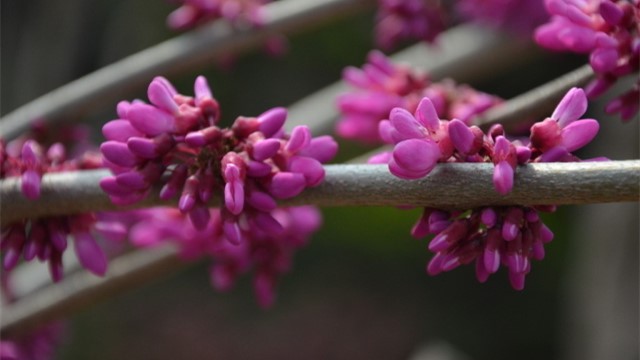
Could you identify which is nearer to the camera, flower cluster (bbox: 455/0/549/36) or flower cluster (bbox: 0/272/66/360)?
flower cluster (bbox: 0/272/66/360)

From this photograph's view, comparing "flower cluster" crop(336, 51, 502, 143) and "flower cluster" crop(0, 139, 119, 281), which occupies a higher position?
"flower cluster" crop(0, 139, 119, 281)

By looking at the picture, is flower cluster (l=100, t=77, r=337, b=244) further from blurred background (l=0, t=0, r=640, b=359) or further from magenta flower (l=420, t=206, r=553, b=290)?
blurred background (l=0, t=0, r=640, b=359)

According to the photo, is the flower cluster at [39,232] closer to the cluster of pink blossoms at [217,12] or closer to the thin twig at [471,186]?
the thin twig at [471,186]

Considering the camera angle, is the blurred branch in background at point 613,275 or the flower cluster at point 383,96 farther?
the blurred branch in background at point 613,275

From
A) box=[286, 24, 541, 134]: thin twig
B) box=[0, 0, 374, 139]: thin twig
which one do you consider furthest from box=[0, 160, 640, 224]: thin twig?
box=[286, 24, 541, 134]: thin twig

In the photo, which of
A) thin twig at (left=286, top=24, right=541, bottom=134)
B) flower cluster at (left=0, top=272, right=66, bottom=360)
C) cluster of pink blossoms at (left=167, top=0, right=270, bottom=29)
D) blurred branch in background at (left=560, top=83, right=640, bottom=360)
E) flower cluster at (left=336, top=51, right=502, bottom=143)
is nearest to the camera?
flower cluster at (left=336, top=51, right=502, bottom=143)

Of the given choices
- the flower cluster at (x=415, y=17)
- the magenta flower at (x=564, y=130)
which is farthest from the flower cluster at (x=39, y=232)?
the flower cluster at (x=415, y=17)
